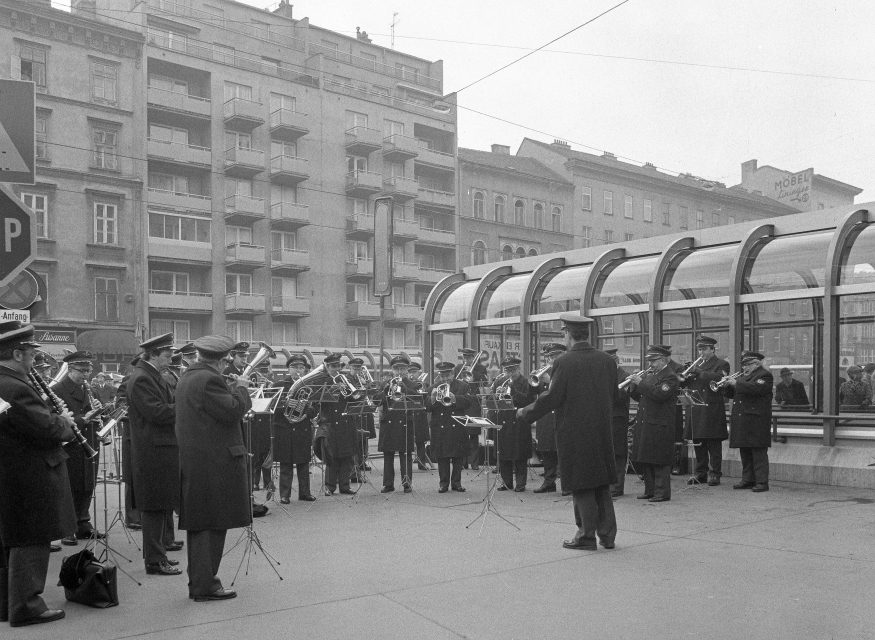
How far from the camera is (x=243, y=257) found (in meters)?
44.6

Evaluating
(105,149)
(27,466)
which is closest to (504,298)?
(27,466)

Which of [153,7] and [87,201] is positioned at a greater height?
[153,7]

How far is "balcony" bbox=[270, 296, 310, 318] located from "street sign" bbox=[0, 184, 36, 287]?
129 ft

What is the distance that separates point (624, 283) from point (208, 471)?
10386 mm

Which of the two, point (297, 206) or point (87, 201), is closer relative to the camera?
point (87, 201)

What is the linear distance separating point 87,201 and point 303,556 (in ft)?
114

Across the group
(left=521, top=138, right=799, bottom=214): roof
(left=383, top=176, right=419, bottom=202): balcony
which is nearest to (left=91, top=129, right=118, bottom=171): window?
(left=383, top=176, right=419, bottom=202): balcony

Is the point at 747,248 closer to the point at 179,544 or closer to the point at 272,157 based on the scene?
the point at 179,544

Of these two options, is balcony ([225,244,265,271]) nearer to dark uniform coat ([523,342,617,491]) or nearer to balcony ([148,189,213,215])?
balcony ([148,189,213,215])

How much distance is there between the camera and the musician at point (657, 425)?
11328 millimetres

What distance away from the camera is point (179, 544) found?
348 inches

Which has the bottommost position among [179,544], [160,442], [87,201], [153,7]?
[179,544]

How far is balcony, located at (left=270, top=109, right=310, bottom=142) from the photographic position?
44850 millimetres

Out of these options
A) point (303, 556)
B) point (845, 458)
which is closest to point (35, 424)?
Result: point (303, 556)
